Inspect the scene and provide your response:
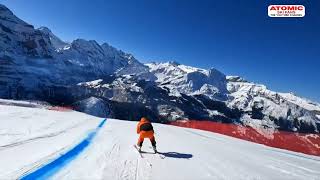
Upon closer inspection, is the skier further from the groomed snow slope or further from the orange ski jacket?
the groomed snow slope

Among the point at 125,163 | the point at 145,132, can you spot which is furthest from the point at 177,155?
the point at 125,163

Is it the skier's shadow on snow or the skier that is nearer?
the skier's shadow on snow

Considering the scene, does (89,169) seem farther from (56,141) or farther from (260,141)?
(260,141)

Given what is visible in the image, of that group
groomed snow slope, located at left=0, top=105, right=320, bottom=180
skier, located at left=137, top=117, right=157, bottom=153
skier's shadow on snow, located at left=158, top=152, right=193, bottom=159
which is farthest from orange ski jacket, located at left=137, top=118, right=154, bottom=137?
skier's shadow on snow, located at left=158, top=152, right=193, bottom=159

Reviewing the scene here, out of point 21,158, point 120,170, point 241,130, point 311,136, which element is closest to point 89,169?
point 120,170

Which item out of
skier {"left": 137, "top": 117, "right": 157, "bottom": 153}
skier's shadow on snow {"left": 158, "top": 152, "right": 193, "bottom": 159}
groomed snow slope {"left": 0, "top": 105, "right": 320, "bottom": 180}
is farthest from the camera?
skier {"left": 137, "top": 117, "right": 157, "bottom": 153}

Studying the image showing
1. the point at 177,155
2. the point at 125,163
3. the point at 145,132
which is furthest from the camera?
the point at 145,132

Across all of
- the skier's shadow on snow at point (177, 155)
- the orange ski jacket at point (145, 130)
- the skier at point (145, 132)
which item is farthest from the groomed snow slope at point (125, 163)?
the orange ski jacket at point (145, 130)

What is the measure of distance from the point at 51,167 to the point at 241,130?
74.8 feet

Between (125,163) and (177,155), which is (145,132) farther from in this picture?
(125,163)

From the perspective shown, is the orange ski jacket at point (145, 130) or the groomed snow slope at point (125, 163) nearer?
the groomed snow slope at point (125, 163)

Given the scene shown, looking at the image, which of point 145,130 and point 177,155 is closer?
point 177,155

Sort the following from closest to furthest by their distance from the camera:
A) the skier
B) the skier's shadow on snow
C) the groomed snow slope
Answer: the groomed snow slope, the skier's shadow on snow, the skier

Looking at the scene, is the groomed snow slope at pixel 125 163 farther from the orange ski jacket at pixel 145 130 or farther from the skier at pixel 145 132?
the orange ski jacket at pixel 145 130
